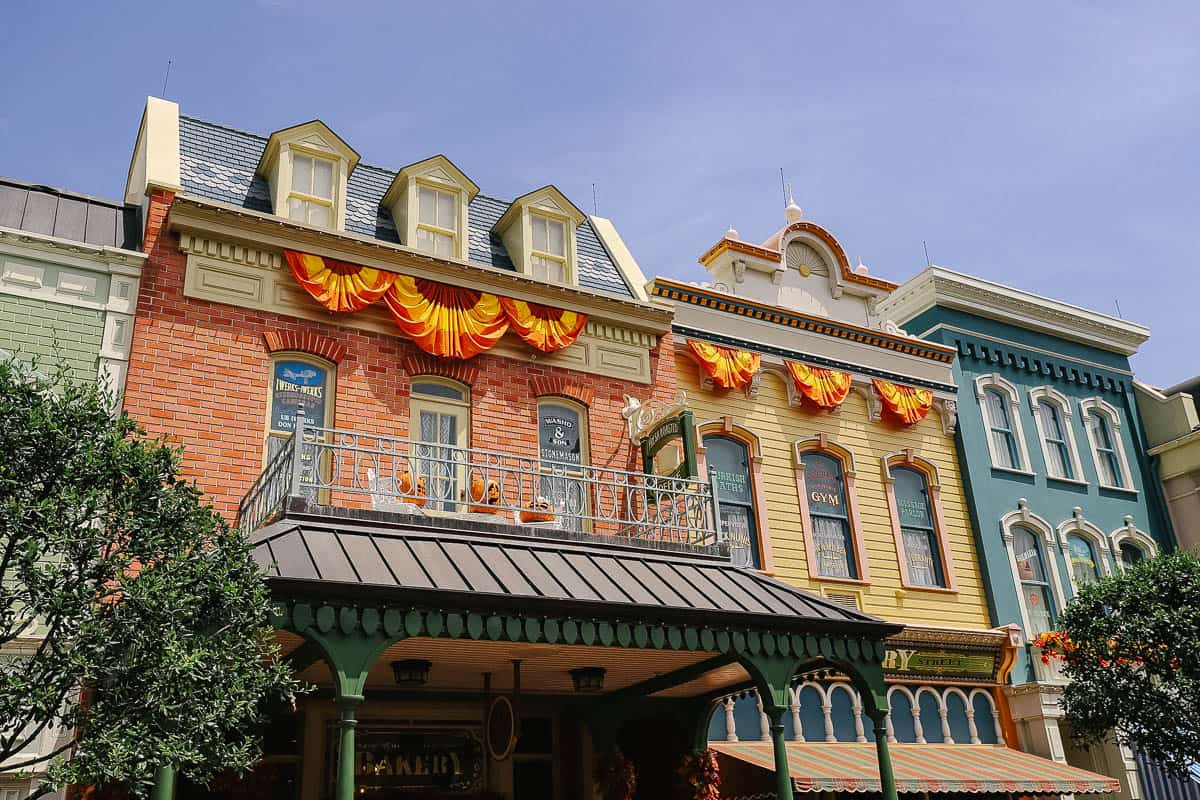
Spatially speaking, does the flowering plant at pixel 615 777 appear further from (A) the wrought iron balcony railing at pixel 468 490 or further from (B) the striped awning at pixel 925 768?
(A) the wrought iron balcony railing at pixel 468 490

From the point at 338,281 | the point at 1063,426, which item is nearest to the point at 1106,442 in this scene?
the point at 1063,426

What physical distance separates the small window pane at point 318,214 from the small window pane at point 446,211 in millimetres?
1677

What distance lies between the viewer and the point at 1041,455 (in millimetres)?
20859

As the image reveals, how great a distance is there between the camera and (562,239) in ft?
54.0

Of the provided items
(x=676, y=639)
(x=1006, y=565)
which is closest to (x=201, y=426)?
(x=676, y=639)

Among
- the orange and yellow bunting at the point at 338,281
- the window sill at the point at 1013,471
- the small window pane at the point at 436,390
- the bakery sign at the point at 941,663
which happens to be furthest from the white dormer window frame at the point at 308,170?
the window sill at the point at 1013,471

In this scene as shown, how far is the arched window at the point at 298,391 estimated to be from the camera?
13289 millimetres

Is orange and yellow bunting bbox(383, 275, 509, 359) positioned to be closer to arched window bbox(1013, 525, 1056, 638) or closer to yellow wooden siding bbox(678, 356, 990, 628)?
yellow wooden siding bbox(678, 356, 990, 628)

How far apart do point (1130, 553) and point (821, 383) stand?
849cm

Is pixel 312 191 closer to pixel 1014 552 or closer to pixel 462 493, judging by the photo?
pixel 462 493

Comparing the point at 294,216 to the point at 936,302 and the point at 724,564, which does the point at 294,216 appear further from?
the point at 936,302

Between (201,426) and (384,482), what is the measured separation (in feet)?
7.43

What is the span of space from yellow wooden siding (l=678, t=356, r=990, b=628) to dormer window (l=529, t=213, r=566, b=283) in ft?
8.26

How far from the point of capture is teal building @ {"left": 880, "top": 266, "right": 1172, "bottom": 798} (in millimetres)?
18562
